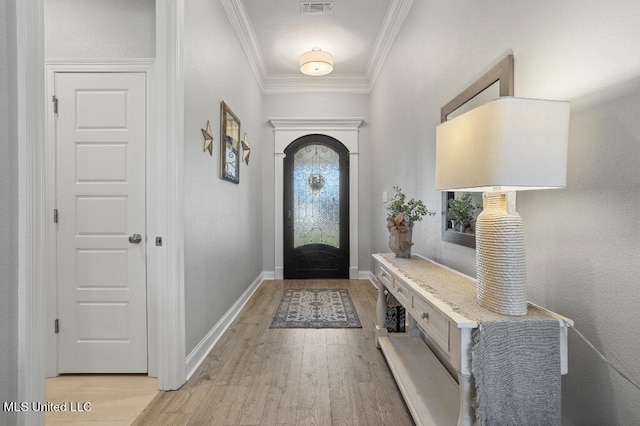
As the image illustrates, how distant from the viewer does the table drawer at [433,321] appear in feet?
3.86

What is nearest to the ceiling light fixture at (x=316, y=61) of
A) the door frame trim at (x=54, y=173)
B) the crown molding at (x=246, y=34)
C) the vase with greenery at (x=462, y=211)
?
the crown molding at (x=246, y=34)

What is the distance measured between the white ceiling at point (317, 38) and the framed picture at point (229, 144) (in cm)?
96

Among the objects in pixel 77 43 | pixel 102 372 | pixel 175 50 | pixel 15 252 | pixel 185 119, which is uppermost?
pixel 77 43

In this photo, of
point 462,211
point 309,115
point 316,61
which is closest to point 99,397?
point 462,211

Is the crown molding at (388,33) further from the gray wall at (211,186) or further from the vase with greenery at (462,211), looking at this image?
the vase with greenery at (462,211)

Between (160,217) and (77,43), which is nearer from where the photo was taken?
(160,217)

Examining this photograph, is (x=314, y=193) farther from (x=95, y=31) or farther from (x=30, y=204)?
(x=30, y=204)

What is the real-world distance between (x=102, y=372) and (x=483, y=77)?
2.92m

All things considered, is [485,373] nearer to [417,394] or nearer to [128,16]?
[417,394]

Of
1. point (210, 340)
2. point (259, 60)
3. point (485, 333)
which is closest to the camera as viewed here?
point (485, 333)

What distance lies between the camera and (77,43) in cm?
215

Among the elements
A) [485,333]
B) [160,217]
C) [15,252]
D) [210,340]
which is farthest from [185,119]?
[485,333]

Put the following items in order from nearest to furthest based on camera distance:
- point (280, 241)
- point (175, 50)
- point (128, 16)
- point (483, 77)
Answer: point (483, 77) → point (175, 50) → point (128, 16) → point (280, 241)

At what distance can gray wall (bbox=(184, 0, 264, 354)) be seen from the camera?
216cm
